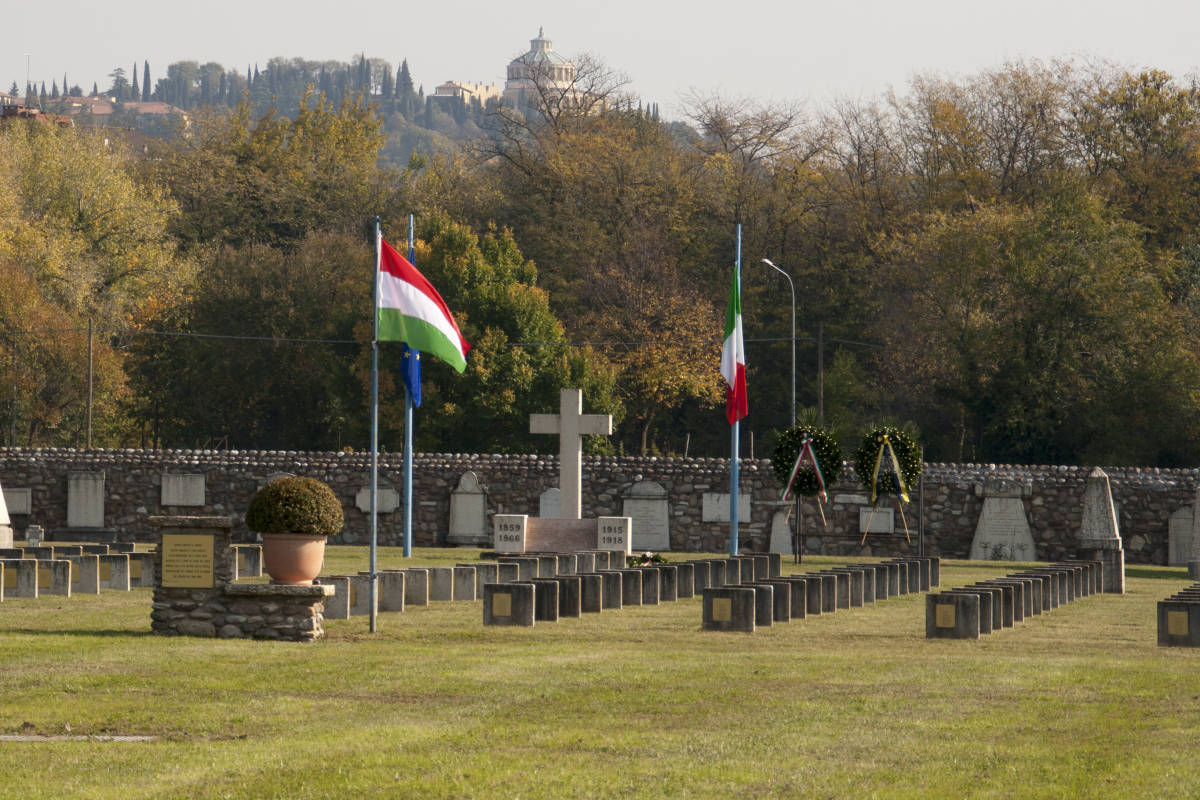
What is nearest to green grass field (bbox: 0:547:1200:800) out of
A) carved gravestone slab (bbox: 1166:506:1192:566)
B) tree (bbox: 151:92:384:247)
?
carved gravestone slab (bbox: 1166:506:1192:566)

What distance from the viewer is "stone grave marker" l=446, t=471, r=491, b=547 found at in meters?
42.8

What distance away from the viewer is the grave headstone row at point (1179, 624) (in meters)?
19.5

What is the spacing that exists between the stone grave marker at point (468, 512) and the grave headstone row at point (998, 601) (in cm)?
1789

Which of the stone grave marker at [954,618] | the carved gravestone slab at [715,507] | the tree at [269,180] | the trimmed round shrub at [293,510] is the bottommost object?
the stone grave marker at [954,618]

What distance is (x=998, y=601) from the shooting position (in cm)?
2164

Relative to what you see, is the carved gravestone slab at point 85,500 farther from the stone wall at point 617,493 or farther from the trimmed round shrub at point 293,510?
the trimmed round shrub at point 293,510

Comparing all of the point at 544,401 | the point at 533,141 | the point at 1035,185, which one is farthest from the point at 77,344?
the point at 1035,185

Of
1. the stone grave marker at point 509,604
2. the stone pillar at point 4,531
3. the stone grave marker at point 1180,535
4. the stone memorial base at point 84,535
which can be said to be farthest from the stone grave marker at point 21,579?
the stone grave marker at point 1180,535

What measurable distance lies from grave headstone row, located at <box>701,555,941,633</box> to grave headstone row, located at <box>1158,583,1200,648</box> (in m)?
4.53

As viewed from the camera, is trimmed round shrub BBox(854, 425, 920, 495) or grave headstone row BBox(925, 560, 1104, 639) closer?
grave headstone row BBox(925, 560, 1104, 639)

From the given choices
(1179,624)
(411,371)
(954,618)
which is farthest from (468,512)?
(1179,624)

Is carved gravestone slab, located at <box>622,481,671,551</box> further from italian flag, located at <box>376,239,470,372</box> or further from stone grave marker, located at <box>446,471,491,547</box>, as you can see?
italian flag, located at <box>376,239,470,372</box>

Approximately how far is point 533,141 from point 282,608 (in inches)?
2469

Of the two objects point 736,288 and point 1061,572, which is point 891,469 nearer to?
point 736,288
